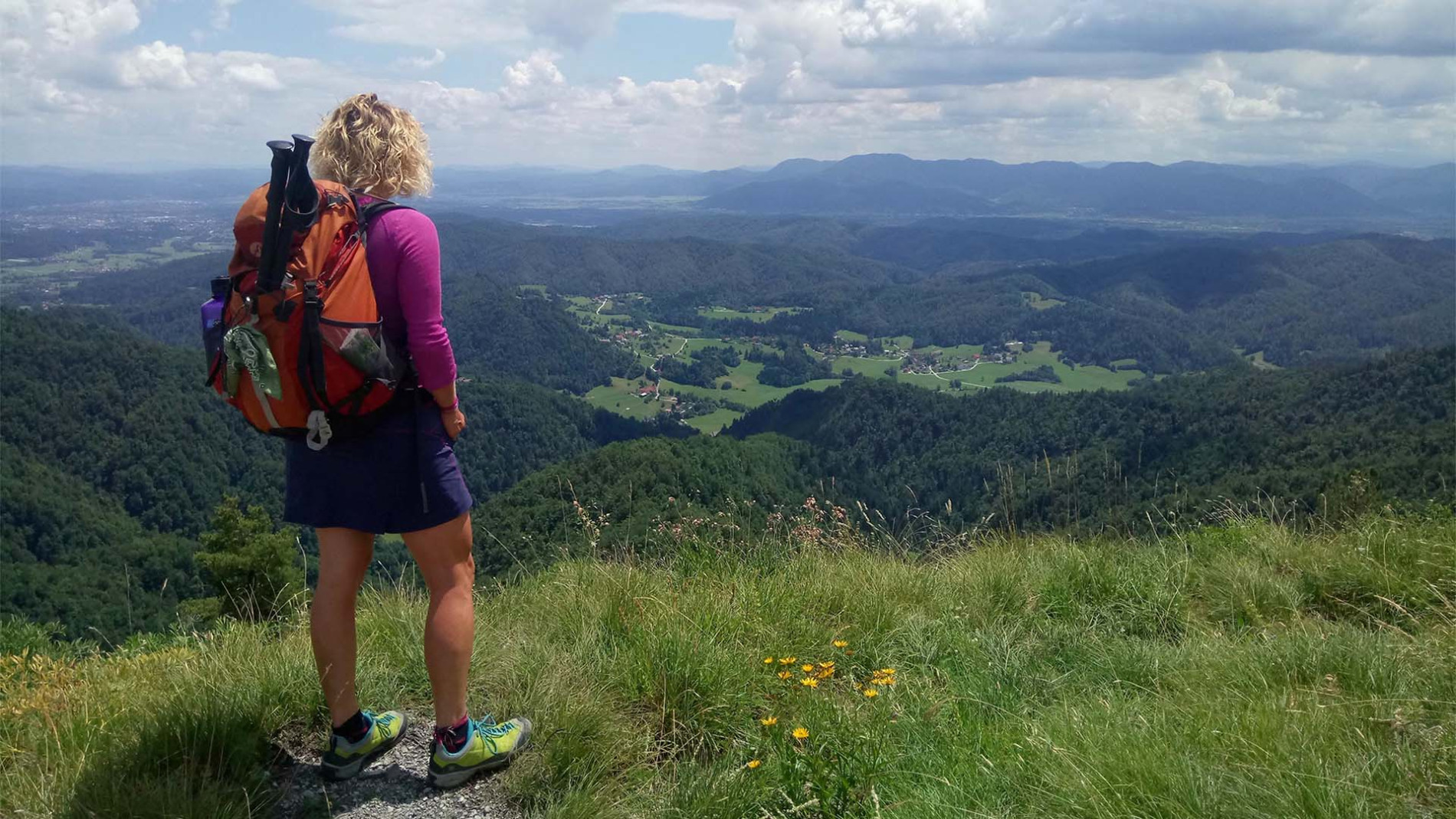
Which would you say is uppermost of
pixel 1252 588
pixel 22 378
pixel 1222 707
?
pixel 1222 707

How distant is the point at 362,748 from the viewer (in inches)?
100

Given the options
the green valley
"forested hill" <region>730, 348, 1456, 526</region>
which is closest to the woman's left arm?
"forested hill" <region>730, 348, 1456, 526</region>

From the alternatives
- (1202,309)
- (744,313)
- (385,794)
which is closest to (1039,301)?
(1202,309)

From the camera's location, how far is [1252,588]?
3.63m

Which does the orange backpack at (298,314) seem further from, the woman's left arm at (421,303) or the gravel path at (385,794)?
the gravel path at (385,794)

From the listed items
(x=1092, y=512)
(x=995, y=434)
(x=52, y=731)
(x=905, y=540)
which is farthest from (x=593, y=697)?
(x=995, y=434)

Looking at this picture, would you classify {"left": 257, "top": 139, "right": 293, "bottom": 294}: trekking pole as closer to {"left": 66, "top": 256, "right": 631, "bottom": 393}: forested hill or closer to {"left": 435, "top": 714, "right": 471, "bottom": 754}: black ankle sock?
{"left": 435, "top": 714, "right": 471, "bottom": 754}: black ankle sock

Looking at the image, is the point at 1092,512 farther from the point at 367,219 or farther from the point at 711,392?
the point at 711,392

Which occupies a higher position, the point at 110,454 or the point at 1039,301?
the point at 1039,301

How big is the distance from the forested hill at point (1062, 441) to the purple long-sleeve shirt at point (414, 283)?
5272mm

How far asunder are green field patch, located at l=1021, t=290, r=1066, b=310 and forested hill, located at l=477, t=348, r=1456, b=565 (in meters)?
93.0

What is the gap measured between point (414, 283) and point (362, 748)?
142cm

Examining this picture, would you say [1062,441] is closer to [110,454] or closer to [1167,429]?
[1167,429]

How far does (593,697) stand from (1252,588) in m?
2.87
